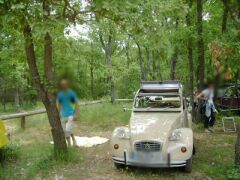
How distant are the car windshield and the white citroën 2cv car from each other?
10 centimetres

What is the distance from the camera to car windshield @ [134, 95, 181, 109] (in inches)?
333

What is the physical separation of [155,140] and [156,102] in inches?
71.7

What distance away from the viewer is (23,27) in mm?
6117

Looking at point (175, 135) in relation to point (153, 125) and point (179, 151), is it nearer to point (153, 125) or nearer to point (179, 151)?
point (179, 151)

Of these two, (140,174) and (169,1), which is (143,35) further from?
(140,174)

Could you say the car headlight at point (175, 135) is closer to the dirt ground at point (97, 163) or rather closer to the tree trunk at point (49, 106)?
the dirt ground at point (97, 163)

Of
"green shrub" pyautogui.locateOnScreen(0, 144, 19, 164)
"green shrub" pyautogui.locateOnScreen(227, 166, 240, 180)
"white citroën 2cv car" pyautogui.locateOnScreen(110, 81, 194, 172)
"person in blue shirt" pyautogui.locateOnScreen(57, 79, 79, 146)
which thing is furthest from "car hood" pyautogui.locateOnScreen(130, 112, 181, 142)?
"person in blue shirt" pyautogui.locateOnScreen(57, 79, 79, 146)

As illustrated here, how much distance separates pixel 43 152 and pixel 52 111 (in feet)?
5.13

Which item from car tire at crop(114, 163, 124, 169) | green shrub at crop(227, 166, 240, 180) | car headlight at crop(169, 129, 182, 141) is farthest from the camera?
car tire at crop(114, 163, 124, 169)

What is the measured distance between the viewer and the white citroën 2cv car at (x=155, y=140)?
686 cm

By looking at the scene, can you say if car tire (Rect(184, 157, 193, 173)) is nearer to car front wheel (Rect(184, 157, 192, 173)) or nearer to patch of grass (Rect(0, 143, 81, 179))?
car front wheel (Rect(184, 157, 192, 173))

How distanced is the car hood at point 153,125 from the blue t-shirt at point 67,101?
19.4ft

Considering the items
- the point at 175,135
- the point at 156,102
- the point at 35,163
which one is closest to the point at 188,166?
the point at 175,135

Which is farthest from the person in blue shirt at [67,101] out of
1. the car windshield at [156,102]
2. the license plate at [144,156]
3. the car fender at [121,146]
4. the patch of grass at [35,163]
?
the car windshield at [156,102]
